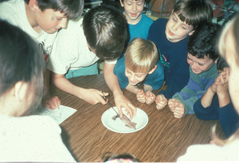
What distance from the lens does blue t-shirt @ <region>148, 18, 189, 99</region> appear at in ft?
2.55

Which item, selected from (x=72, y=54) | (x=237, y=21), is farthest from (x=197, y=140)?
(x=72, y=54)

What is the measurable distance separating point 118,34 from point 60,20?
0.19 metres

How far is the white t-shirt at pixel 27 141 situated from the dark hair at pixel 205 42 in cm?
56

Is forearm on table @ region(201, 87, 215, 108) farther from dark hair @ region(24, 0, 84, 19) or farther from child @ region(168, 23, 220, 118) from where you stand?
dark hair @ region(24, 0, 84, 19)

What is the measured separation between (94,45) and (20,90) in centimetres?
35

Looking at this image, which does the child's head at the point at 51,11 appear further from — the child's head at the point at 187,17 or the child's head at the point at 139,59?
the child's head at the point at 187,17

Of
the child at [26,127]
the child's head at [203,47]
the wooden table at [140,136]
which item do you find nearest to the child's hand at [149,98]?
the wooden table at [140,136]

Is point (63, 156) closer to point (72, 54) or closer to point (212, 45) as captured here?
point (72, 54)

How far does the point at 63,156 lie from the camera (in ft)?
1.12

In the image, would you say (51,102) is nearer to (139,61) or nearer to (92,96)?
(92,96)

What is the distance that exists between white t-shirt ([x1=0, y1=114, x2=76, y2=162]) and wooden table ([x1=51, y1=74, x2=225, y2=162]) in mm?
100

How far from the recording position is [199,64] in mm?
702

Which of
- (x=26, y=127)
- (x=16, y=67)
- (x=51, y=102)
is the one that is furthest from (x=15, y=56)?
(x=51, y=102)

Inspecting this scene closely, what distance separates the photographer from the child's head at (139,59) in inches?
27.5
